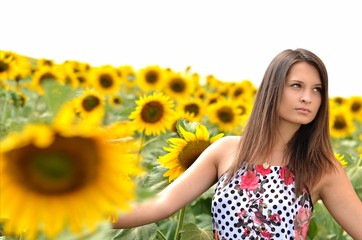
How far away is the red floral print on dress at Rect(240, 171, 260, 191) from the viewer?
171 centimetres

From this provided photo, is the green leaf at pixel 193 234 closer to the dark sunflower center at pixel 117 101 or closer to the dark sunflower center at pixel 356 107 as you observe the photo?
the dark sunflower center at pixel 117 101

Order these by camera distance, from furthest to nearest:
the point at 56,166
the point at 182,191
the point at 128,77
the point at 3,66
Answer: the point at 128,77, the point at 3,66, the point at 182,191, the point at 56,166

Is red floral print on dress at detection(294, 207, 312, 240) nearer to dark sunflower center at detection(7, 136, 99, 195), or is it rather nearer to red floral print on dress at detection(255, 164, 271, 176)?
red floral print on dress at detection(255, 164, 271, 176)

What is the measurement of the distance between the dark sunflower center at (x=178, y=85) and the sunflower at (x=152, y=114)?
8.18ft

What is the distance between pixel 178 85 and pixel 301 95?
4.29 metres

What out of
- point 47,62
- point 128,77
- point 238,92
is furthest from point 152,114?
point 128,77

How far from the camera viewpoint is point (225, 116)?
15.3 ft

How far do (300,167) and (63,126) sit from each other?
1.16m

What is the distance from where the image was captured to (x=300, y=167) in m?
1.71

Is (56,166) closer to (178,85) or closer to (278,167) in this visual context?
(278,167)

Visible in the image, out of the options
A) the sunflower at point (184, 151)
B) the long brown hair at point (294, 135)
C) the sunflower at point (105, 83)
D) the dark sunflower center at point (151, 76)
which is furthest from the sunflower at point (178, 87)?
the long brown hair at point (294, 135)

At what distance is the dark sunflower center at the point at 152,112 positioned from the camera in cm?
335

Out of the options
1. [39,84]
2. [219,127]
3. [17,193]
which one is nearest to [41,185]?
[17,193]

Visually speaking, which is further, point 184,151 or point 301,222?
point 184,151
